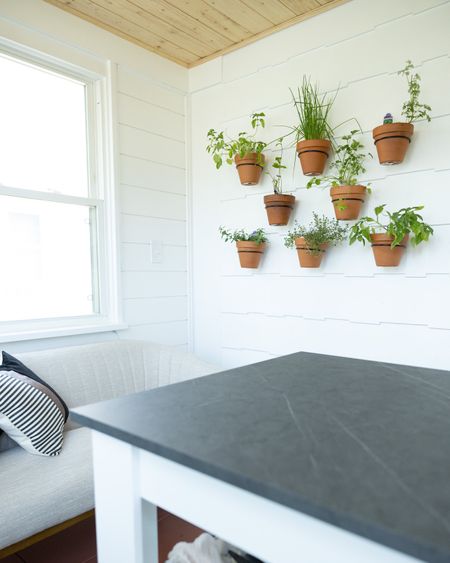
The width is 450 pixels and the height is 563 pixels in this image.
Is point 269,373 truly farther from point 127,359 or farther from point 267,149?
point 267,149

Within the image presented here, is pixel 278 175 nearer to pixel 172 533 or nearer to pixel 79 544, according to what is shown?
pixel 172 533

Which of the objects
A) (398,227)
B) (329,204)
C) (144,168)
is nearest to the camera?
(398,227)

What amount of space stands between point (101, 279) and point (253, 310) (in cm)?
100

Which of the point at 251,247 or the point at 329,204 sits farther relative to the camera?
the point at 251,247

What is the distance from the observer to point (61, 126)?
8.37ft

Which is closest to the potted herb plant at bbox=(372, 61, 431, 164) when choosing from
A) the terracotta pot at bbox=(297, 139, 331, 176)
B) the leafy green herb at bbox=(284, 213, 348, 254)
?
the terracotta pot at bbox=(297, 139, 331, 176)

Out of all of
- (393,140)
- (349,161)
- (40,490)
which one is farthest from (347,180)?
(40,490)

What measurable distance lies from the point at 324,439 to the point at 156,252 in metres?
2.48

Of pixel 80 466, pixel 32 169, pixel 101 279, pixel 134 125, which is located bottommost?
pixel 80 466

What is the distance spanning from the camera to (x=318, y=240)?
2371 millimetres

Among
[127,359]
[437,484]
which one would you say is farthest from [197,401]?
[127,359]

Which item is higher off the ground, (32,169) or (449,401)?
(32,169)

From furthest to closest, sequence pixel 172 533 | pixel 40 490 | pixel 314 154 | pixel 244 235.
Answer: pixel 244 235, pixel 314 154, pixel 172 533, pixel 40 490

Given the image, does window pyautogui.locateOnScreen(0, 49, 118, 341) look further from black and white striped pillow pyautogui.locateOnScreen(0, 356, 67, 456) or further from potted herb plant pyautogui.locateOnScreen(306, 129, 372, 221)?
potted herb plant pyautogui.locateOnScreen(306, 129, 372, 221)
